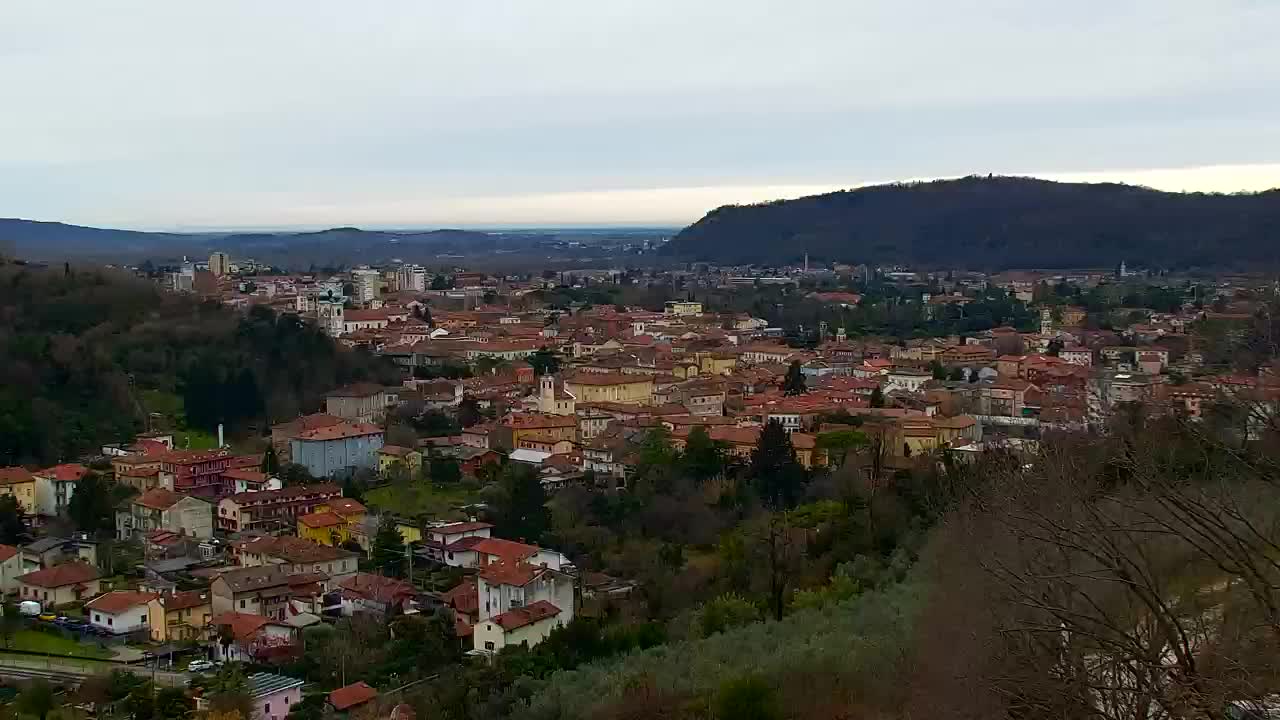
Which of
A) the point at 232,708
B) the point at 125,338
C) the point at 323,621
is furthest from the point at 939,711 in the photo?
the point at 125,338

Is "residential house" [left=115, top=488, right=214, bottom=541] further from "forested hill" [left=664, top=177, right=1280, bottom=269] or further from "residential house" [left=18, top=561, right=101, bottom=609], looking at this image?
"forested hill" [left=664, top=177, right=1280, bottom=269]

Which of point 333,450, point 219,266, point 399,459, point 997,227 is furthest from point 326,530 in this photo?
point 997,227

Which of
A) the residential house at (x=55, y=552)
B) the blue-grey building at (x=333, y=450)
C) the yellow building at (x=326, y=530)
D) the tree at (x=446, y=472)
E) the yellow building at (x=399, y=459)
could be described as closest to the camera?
the residential house at (x=55, y=552)

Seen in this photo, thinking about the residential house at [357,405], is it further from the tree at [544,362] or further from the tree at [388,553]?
the tree at [388,553]

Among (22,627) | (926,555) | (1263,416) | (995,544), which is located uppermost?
(1263,416)

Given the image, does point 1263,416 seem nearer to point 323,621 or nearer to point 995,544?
point 995,544

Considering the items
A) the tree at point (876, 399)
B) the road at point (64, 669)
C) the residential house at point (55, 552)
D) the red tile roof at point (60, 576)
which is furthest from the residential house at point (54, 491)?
the tree at point (876, 399)

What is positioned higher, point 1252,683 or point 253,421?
point 1252,683

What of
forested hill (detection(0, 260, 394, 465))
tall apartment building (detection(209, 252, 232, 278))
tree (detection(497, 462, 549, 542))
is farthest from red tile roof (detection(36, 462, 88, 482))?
tall apartment building (detection(209, 252, 232, 278))
